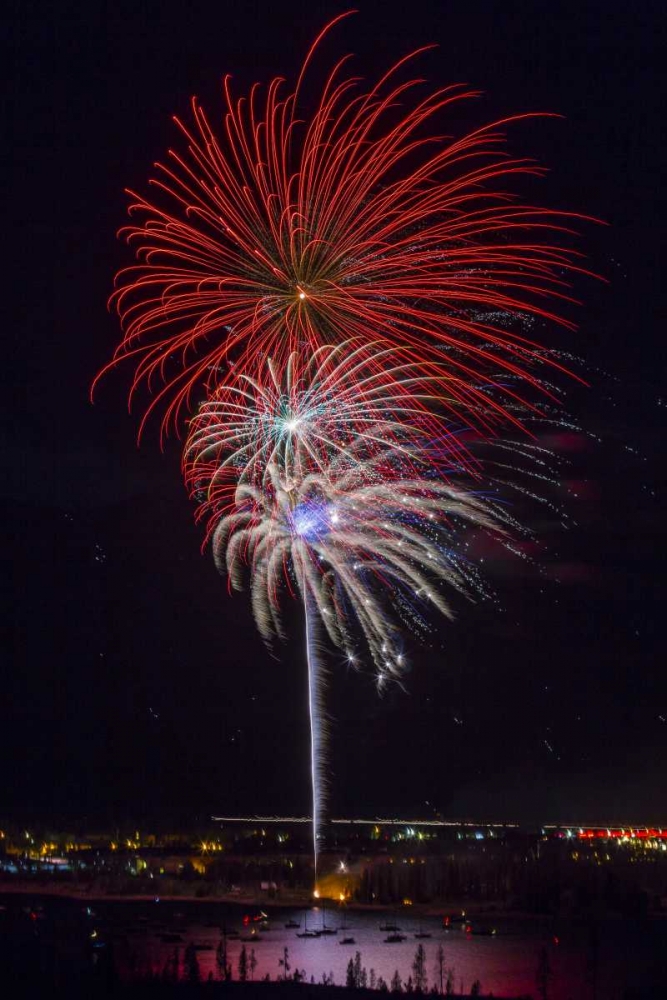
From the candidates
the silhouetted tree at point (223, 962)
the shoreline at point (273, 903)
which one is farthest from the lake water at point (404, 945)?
the shoreline at point (273, 903)

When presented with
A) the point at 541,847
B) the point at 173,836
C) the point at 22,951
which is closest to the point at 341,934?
the point at 22,951

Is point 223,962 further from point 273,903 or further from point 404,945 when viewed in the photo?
point 273,903

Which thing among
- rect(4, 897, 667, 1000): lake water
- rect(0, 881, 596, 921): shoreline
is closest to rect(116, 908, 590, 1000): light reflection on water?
rect(4, 897, 667, 1000): lake water

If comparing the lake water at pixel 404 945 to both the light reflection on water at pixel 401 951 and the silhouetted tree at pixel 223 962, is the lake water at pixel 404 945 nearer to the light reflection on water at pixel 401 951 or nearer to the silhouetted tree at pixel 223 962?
the light reflection on water at pixel 401 951

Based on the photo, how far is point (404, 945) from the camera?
135 ft

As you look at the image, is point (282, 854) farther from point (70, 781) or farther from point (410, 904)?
point (70, 781)

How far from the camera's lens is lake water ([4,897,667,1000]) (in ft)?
105

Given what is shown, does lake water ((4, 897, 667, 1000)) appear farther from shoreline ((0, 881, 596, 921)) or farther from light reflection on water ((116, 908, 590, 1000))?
shoreline ((0, 881, 596, 921))

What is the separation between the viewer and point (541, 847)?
76.1 metres

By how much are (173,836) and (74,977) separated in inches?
2846

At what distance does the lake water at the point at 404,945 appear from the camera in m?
32.0

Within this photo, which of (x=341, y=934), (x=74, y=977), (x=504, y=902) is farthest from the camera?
(x=504, y=902)

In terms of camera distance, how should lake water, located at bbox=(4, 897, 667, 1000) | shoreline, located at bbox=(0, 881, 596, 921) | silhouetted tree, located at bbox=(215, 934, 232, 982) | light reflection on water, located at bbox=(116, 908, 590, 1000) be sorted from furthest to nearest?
shoreline, located at bbox=(0, 881, 596, 921) → light reflection on water, located at bbox=(116, 908, 590, 1000) → lake water, located at bbox=(4, 897, 667, 1000) → silhouetted tree, located at bbox=(215, 934, 232, 982)

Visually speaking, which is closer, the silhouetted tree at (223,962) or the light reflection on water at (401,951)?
the silhouetted tree at (223,962)
